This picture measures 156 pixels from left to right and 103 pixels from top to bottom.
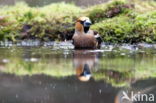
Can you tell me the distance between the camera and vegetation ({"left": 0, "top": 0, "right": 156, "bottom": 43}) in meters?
13.7

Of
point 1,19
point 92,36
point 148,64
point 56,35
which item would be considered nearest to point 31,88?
point 148,64

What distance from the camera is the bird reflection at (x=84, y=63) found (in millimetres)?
8375

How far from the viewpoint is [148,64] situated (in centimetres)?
948

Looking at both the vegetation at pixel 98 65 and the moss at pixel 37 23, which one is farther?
the moss at pixel 37 23

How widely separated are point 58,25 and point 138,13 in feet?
8.60

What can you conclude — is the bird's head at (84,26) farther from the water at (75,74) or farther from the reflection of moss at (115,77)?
the reflection of moss at (115,77)

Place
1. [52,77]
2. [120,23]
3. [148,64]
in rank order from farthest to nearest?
[120,23] → [148,64] → [52,77]

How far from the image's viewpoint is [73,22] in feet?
47.6

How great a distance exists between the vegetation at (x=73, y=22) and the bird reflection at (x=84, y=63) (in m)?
2.44

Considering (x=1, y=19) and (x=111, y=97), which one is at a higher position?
(x=1, y=19)

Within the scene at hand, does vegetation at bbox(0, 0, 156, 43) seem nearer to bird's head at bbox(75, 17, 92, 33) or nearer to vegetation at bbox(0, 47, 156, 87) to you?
bird's head at bbox(75, 17, 92, 33)

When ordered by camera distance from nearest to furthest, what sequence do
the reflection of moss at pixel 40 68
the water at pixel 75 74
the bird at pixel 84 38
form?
the water at pixel 75 74
the reflection of moss at pixel 40 68
the bird at pixel 84 38

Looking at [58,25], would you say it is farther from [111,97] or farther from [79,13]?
[111,97]

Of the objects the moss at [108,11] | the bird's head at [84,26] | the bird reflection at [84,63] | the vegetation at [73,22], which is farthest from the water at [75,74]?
the moss at [108,11]
